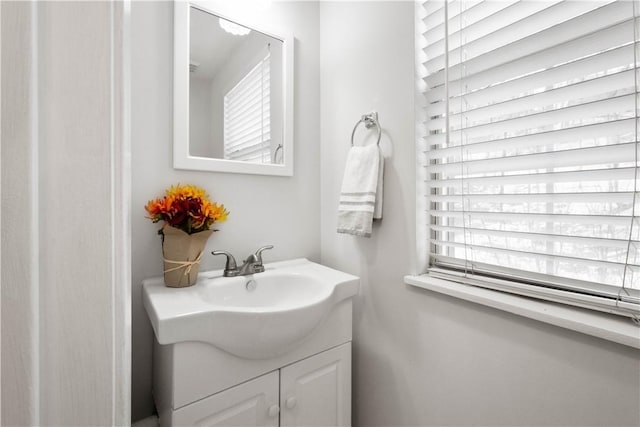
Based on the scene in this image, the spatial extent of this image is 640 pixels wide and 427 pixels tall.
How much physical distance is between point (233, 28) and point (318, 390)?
1.46 m

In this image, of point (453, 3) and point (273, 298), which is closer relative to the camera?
point (453, 3)

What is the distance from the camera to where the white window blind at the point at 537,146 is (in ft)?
2.04

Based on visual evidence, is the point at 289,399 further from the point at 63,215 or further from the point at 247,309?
the point at 63,215

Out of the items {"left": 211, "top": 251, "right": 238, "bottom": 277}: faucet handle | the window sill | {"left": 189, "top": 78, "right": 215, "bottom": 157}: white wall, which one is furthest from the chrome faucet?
the window sill

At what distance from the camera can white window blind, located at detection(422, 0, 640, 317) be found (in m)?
0.62

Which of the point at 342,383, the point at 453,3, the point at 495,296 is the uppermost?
the point at 453,3

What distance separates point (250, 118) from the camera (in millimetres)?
1251

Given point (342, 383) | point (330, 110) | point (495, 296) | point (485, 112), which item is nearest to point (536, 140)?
point (485, 112)

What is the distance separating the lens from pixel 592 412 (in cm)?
62

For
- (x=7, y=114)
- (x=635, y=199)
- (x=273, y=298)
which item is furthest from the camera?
(x=273, y=298)

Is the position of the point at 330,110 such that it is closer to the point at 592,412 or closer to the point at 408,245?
the point at 408,245

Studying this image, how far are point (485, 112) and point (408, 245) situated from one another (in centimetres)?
49

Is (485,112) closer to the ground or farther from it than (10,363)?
farther from it

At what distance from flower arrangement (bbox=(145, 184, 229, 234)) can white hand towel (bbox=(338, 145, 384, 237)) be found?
0.50 metres
